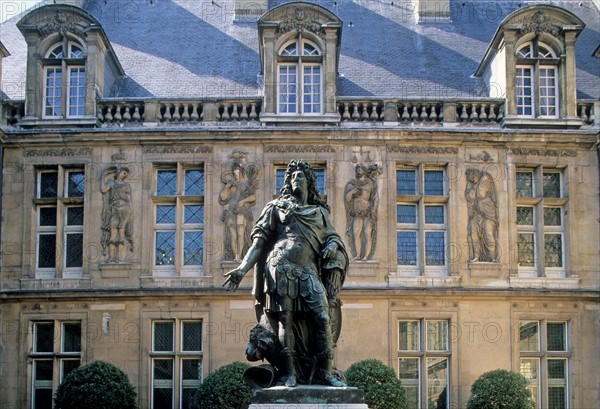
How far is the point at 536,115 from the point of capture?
24609mm

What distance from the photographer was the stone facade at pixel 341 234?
23391mm

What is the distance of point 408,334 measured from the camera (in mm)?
23672

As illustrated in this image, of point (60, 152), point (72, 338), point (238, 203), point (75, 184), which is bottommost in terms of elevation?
point (72, 338)

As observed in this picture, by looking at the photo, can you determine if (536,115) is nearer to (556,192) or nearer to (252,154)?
(556,192)

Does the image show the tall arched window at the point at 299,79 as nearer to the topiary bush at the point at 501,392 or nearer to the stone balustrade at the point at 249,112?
the stone balustrade at the point at 249,112

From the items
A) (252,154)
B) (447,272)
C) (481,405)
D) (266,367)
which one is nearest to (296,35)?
(252,154)

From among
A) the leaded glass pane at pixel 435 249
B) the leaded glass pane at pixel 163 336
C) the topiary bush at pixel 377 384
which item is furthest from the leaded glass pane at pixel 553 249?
the leaded glass pane at pixel 163 336

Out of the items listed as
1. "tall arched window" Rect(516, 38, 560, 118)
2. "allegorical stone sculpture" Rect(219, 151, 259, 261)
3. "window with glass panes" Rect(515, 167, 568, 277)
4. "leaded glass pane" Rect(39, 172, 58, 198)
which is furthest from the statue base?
"tall arched window" Rect(516, 38, 560, 118)

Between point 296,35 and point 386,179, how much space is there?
3875 mm

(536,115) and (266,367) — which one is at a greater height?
(536,115)

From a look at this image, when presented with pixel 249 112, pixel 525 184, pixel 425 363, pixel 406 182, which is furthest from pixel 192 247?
pixel 525 184

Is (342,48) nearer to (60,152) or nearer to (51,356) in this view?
(60,152)

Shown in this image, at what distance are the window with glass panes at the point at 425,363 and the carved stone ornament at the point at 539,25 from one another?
6944 millimetres

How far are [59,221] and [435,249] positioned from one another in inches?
327
